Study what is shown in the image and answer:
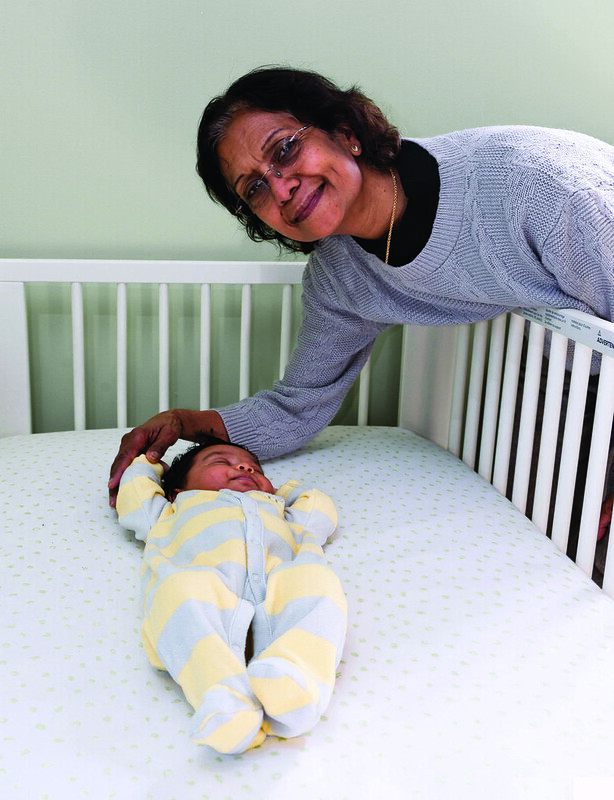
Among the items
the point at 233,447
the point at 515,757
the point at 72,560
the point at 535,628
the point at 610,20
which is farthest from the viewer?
the point at 610,20

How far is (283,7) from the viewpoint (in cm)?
148

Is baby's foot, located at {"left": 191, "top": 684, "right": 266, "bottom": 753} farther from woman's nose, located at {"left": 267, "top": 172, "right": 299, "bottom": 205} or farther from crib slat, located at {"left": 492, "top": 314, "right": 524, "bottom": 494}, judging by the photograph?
crib slat, located at {"left": 492, "top": 314, "right": 524, "bottom": 494}

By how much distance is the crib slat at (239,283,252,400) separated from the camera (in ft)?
4.87

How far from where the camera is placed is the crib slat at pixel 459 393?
4.69ft

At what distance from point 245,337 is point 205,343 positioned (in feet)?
0.25

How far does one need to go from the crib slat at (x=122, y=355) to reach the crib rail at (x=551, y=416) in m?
0.61

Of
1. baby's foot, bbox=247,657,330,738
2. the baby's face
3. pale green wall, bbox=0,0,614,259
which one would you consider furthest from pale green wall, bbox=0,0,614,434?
baby's foot, bbox=247,657,330,738

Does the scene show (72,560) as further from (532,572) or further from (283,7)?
(283,7)

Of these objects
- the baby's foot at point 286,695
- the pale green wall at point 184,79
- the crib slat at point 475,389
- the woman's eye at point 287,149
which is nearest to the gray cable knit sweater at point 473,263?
the crib slat at point 475,389

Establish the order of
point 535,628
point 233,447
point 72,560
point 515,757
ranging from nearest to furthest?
point 515,757
point 535,628
point 72,560
point 233,447

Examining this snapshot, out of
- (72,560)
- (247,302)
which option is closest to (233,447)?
(72,560)

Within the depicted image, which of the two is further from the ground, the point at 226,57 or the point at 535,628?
the point at 226,57

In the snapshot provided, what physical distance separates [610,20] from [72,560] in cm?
147

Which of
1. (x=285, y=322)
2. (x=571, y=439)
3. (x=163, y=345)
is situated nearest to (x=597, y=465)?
(x=571, y=439)
